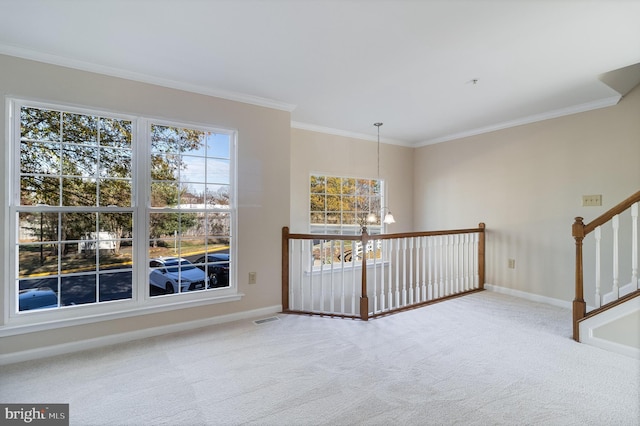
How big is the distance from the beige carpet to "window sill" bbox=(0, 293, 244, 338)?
0.26 m

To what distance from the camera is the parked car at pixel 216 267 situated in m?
3.15

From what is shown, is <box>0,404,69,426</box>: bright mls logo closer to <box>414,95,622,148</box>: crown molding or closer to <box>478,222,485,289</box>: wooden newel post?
<box>478,222,485,289</box>: wooden newel post

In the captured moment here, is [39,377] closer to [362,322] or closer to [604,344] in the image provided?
[362,322]

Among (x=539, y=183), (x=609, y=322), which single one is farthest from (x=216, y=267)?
(x=539, y=183)

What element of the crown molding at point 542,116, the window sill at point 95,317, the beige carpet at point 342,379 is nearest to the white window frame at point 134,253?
the window sill at point 95,317

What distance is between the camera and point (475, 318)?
3.25 meters

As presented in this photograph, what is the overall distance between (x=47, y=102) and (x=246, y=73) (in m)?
1.67

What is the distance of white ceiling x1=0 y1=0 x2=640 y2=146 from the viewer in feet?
6.09

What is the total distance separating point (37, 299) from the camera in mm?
2445

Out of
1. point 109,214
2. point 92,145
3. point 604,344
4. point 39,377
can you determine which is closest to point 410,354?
point 604,344

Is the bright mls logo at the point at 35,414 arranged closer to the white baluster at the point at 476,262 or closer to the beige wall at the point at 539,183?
the white baluster at the point at 476,262

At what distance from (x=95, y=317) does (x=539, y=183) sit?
17.4ft

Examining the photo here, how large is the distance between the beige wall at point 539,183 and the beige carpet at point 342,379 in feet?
4.30

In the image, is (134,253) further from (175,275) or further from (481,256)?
(481,256)
